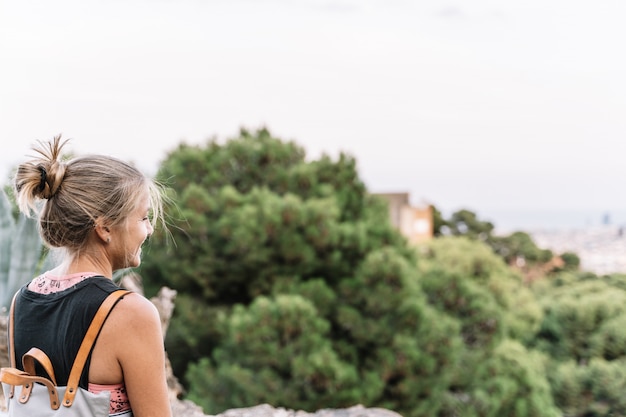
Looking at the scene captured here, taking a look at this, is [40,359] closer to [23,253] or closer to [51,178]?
[51,178]

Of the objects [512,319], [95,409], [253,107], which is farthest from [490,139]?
[95,409]

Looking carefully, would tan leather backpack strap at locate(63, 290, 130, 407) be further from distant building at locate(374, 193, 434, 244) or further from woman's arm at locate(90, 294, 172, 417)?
distant building at locate(374, 193, 434, 244)

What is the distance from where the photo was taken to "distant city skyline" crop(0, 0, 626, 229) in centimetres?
448

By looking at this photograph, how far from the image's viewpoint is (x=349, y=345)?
4488 mm

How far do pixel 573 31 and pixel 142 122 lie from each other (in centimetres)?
426

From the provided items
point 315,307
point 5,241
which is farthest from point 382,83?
point 5,241

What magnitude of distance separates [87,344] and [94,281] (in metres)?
0.07

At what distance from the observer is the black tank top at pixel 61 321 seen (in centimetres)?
74

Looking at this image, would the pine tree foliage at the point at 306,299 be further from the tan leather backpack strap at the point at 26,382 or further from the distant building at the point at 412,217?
the distant building at the point at 412,217

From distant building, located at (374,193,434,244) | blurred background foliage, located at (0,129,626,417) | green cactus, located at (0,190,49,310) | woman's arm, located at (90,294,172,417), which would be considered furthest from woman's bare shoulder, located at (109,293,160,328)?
distant building, located at (374,193,434,244)

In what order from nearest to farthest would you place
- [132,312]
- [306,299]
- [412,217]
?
[132,312], [306,299], [412,217]

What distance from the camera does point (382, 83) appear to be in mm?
8031

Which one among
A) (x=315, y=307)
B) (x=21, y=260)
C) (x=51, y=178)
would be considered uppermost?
(x=51, y=178)

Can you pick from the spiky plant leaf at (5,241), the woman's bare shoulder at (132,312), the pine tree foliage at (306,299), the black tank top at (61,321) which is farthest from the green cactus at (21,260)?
the pine tree foliage at (306,299)
